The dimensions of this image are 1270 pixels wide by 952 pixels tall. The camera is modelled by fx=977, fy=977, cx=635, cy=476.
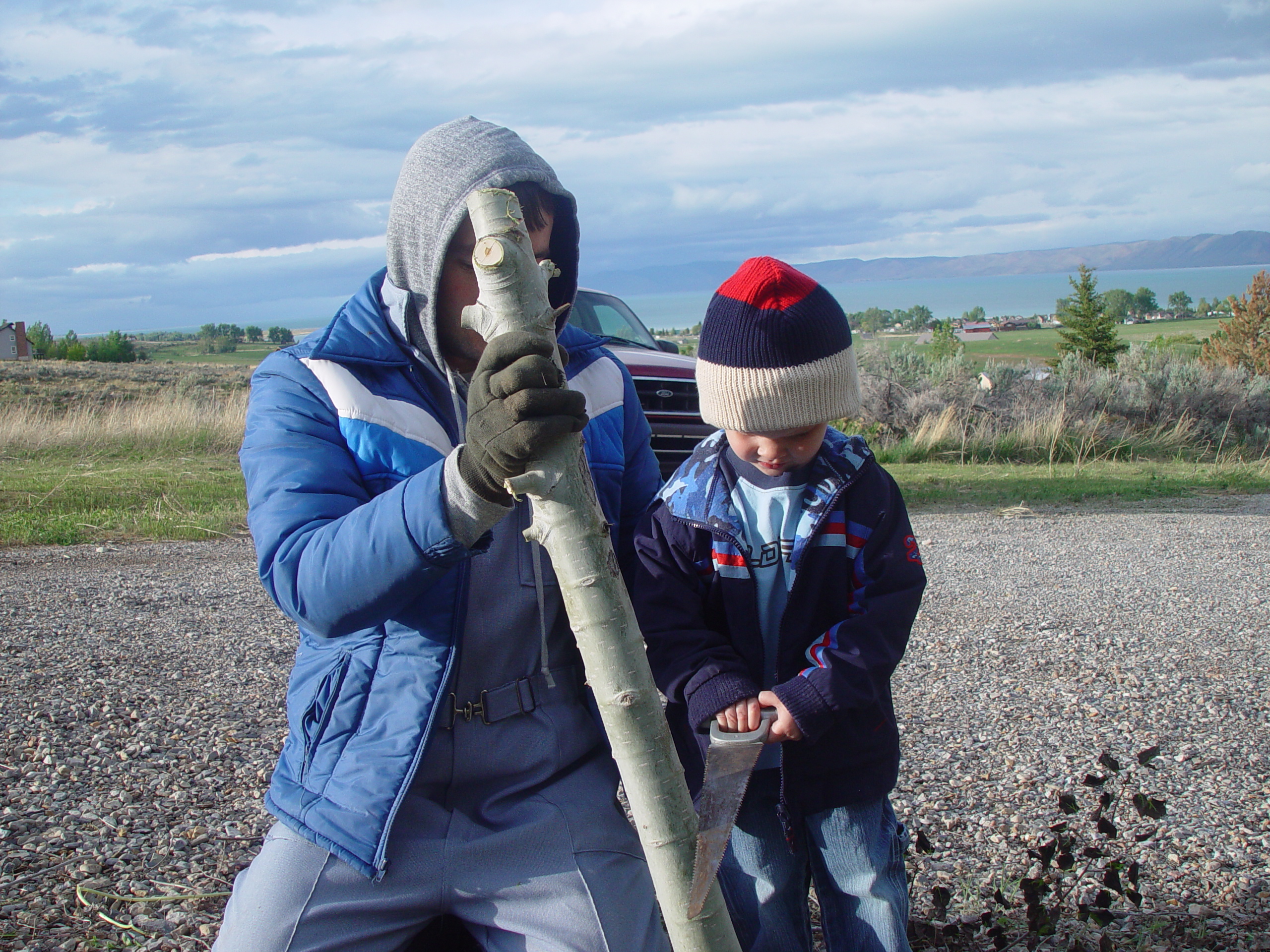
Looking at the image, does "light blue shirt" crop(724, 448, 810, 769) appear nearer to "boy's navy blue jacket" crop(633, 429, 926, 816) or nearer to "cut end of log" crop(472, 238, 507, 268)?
"boy's navy blue jacket" crop(633, 429, 926, 816)

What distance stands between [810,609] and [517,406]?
0.87 metres

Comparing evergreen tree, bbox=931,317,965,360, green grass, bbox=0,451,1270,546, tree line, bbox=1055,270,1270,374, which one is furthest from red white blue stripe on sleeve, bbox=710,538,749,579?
tree line, bbox=1055,270,1270,374

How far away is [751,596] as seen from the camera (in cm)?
202

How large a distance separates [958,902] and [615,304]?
880cm

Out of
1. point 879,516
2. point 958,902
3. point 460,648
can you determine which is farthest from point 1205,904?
point 460,648

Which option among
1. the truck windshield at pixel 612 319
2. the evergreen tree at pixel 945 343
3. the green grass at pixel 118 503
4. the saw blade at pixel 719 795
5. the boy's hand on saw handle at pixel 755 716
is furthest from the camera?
the evergreen tree at pixel 945 343

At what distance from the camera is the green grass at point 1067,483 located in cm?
→ 1061

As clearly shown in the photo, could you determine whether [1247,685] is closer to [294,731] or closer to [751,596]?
[751,596]

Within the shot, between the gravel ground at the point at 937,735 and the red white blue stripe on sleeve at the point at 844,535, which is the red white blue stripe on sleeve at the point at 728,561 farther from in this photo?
the gravel ground at the point at 937,735

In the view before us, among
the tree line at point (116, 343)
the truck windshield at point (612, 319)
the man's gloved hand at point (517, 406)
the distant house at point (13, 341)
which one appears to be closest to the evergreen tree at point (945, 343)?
the truck windshield at point (612, 319)

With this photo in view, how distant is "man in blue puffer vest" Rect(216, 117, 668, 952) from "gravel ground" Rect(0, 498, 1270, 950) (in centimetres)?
103

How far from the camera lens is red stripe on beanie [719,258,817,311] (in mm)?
1944

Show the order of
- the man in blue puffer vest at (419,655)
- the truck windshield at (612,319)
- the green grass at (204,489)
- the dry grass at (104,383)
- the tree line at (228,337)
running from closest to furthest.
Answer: the man in blue puffer vest at (419,655)
the green grass at (204,489)
the truck windshield at (612,319)
the dry grass at (104,383)
the tree line at (228,337)

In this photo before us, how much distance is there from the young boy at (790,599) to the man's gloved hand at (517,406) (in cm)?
57
